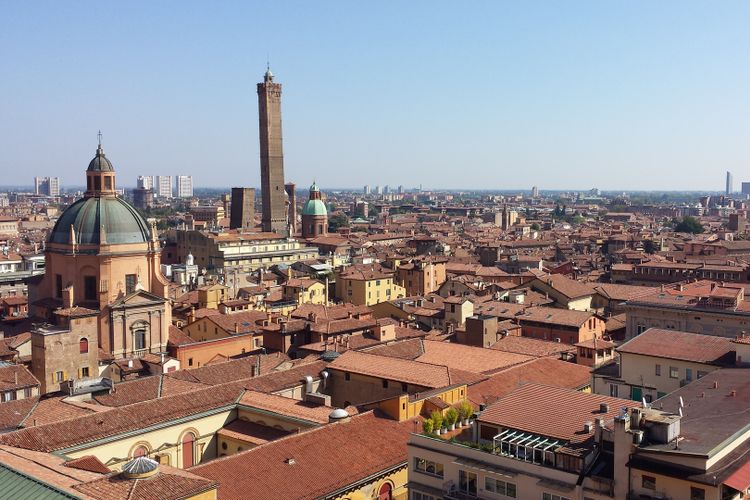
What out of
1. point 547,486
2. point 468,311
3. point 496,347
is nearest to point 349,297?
point 468,311

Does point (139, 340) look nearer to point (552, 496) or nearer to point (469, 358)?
point (469, 358)

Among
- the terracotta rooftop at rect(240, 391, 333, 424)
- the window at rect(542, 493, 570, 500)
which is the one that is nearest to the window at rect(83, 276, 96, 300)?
the terracotta rooftop at rect(240, 391, 333, 424)

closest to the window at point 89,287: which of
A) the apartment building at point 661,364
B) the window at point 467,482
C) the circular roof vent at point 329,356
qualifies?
the circular roof vent at point 329,356

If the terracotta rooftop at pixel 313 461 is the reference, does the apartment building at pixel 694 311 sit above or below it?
above

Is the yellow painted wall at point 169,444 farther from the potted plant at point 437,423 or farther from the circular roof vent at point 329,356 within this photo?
the potted plant at point 437,423

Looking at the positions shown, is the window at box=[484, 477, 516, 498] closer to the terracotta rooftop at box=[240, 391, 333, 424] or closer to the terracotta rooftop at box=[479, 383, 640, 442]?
the terracotta rooftop at box=[479, 383, 640, 442]

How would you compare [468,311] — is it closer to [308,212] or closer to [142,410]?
[142,410]
